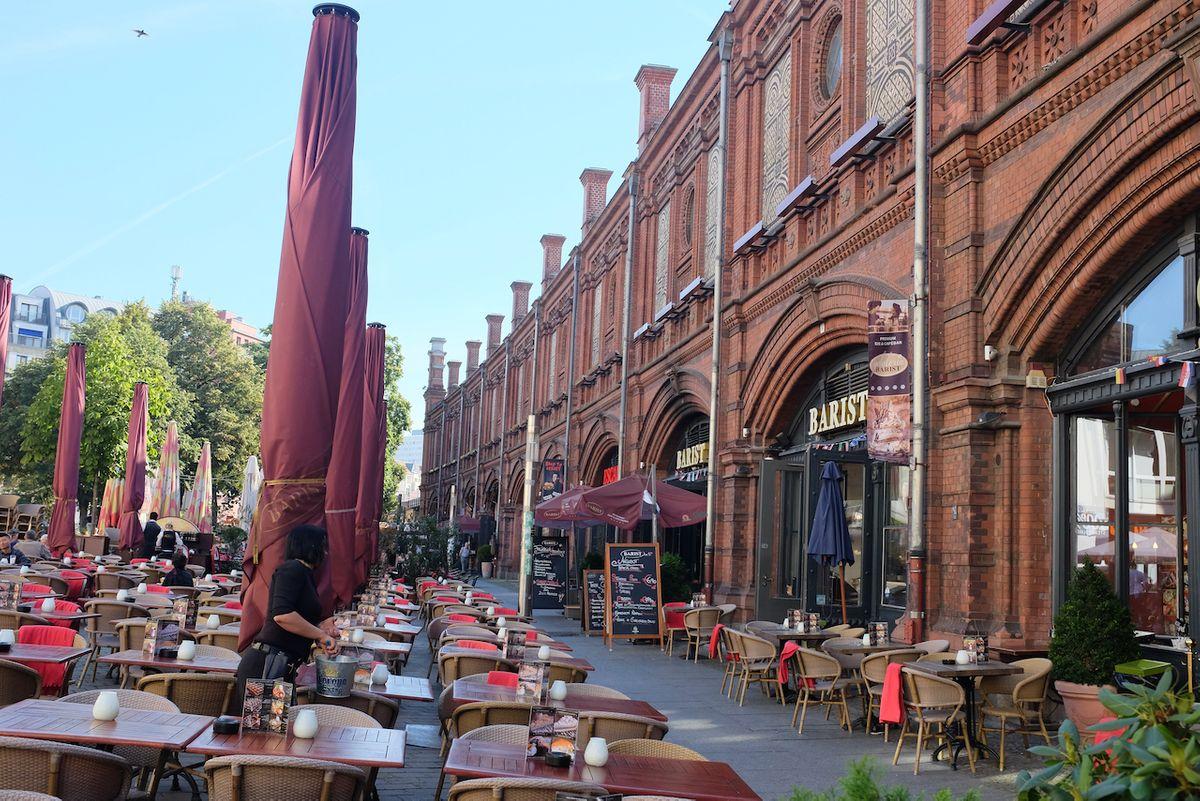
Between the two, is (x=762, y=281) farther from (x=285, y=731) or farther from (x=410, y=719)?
(x=285, y=731)

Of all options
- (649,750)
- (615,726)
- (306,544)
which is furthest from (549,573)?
(649,750)

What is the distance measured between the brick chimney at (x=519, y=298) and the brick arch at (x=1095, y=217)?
115ft

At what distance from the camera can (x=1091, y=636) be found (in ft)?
27.5

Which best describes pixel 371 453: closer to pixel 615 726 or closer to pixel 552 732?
pixel 615 726

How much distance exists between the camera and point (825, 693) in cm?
1127

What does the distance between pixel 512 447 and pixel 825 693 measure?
100 feet

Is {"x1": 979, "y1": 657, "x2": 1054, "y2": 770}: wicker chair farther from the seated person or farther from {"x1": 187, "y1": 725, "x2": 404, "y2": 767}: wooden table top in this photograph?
the seated person

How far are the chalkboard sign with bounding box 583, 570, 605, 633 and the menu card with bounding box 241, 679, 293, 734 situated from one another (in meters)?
14.4

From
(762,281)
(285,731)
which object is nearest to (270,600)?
(285,731)

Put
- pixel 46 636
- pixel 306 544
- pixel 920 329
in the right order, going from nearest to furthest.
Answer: pixel 306 544
pixel 46 636
pixel 920 329

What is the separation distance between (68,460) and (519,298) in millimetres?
28637

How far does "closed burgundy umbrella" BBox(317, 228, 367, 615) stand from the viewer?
10625 mm

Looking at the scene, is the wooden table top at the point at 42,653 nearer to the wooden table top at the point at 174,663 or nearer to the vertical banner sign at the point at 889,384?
the wooden table top at the point at 174,663

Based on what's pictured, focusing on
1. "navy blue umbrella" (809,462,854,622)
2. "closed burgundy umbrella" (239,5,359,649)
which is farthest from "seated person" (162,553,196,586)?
"closed burgundy umbrella" (239,5,359,649)
